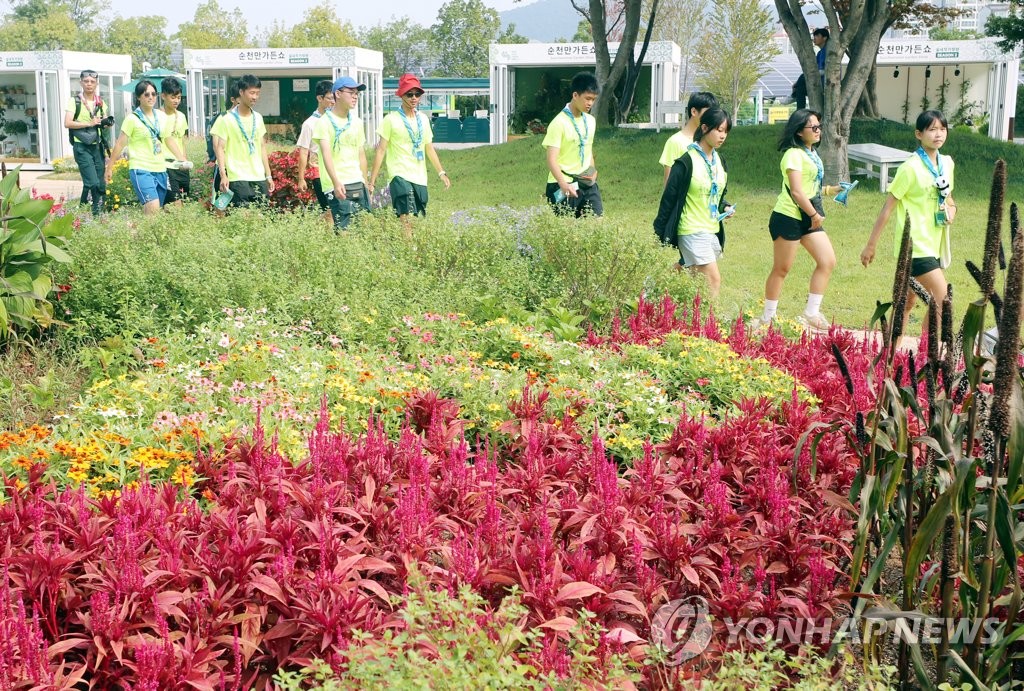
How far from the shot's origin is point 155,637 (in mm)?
2820

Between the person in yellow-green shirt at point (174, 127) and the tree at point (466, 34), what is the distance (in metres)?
67.2

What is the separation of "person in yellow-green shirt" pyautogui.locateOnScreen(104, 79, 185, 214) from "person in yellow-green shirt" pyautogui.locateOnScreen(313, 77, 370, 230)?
6.84 feet

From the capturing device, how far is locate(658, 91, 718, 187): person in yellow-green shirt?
28.6 ft

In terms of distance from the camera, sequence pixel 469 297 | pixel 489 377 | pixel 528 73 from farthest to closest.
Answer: pixel 528 73, pixel 469 297, pixel 489 377

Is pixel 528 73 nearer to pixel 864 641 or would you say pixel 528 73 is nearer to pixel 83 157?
pixel 83 157

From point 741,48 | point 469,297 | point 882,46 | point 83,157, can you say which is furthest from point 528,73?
point 469,297

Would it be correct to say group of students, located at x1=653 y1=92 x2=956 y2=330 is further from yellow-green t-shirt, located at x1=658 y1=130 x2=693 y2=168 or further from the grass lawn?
the grass lawn

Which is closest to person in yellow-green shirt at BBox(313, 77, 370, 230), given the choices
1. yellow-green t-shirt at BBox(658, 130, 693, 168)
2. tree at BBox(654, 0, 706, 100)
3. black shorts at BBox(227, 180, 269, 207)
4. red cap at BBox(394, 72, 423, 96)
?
red cap at BBox(394, 72, 423, 96)

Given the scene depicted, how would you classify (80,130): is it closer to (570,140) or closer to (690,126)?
(570,140)

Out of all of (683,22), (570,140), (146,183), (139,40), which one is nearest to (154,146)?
(146,183)

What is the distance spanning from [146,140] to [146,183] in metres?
0.44

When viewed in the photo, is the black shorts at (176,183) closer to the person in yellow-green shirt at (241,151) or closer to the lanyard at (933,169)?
the person in yellow-green shirt at (241,151)

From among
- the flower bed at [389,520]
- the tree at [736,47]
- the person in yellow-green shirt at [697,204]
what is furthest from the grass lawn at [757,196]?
the tree at [736,47]

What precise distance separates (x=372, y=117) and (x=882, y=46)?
1642cm
